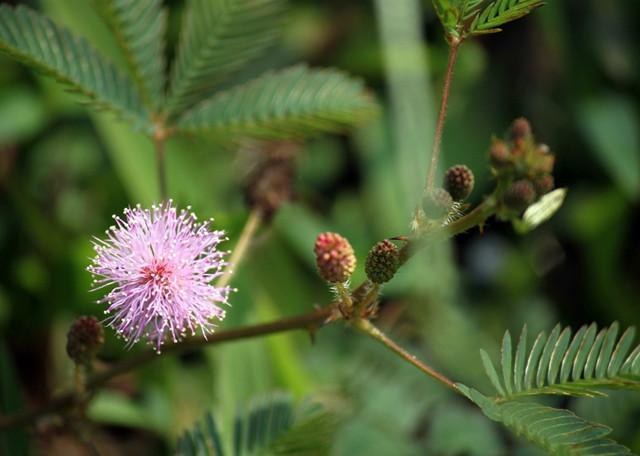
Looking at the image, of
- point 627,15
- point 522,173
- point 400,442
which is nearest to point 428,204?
point 522,173

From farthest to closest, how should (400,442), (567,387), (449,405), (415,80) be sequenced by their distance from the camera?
(415,80) → (449,405) → (400,442) → (567,387)

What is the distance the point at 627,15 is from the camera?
414cm

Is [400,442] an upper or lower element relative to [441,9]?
lower

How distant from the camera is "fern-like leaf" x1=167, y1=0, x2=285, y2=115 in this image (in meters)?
2.28

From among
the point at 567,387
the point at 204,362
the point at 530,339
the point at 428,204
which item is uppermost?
the point at 428,204

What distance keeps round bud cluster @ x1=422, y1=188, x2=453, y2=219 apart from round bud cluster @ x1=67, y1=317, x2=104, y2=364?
0.81 m

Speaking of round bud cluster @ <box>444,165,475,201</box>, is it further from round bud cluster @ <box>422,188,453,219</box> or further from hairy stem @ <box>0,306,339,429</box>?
hairy stem @ <box>0,306,339,429</box>

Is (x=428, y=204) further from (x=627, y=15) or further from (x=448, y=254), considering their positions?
(x=627, y=15)

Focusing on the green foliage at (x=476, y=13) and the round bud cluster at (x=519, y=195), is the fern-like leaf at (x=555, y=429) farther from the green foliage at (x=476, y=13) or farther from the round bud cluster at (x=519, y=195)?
the green foliage at (x=476, y=13)

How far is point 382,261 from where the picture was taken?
5.27 feet

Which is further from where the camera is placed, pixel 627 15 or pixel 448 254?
pixel 627 15

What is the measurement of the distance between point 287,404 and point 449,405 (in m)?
0.85

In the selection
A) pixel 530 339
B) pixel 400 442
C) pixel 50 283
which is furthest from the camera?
pixel 530 339

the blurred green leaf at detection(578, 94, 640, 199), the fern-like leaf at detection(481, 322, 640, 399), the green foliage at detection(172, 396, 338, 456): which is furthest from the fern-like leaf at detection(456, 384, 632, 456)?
the blurred green leaf at detection(578, 94, 640, 199)
